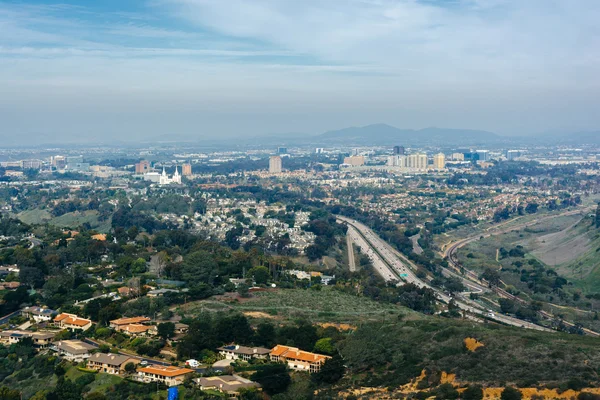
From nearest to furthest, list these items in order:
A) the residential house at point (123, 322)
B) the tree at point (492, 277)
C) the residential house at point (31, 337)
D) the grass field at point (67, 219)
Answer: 1. the residential house at point (31, 337)
2. the residential house at point (123, 322)
3. the tree at point (492, 277)
4. the grass field at point (67, 219)

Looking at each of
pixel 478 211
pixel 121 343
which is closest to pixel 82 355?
pixel 121 343

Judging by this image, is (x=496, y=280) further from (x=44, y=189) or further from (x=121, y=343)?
(x=44, y=189)

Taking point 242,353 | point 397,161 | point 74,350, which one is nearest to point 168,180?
point 397,161

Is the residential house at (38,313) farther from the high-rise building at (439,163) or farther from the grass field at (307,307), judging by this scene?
the high-rise building at (439,163)

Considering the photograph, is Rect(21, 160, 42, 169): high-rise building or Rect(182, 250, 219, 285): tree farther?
Rect(21, 160, 42, 169): high-rise building

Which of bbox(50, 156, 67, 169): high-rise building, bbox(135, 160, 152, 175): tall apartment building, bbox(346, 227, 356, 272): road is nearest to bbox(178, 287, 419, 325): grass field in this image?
bbox(346, 227, 356, 272): road

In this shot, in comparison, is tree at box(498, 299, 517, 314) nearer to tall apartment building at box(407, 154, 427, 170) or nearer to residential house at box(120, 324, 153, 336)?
residential house at box(120, 324, 153, 336)

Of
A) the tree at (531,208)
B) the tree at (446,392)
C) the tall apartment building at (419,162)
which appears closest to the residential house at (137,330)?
the tree at (446,392)
